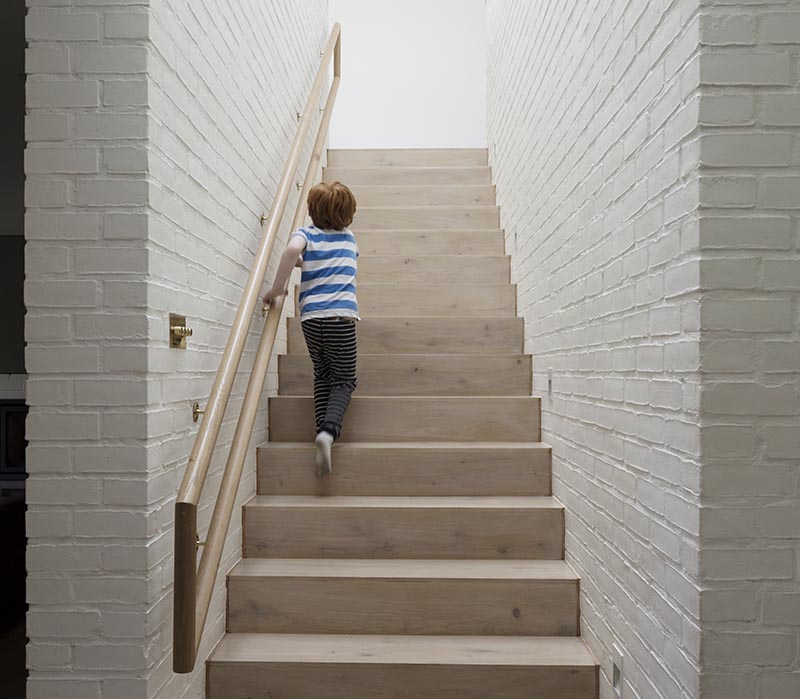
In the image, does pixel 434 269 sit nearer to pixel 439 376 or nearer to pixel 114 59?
pixel 439 376

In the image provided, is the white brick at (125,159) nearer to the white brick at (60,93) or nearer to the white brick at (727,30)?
the white brick at (60,93)

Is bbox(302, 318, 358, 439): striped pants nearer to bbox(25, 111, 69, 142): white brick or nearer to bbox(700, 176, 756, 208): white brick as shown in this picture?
bbox(25, 111, 69, 142): white brick

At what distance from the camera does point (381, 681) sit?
7.59ft

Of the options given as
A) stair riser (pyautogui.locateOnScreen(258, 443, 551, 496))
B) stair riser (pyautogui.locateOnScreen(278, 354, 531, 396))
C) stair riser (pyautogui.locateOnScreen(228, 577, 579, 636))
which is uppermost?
stair riser (pyautogui.locateOnScreen(278, 354, 531, 396))

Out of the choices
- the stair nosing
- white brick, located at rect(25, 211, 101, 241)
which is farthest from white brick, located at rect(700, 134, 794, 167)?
the stair nosing

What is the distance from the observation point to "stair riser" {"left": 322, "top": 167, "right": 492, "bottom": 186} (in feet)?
16.5

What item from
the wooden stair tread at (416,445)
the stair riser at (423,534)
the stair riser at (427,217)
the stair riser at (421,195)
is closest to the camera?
the stair riser at (423,534)

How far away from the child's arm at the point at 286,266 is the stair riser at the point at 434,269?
3.54 feet

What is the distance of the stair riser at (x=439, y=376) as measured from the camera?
3490 mm

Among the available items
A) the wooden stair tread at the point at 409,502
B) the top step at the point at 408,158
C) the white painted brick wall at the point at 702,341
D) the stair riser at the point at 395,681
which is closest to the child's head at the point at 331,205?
the wooden stair tread at the point at 409,502

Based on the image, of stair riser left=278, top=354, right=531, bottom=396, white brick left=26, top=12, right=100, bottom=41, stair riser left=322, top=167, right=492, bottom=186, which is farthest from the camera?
stair riser left=322, top=167, right=492, bottom=186

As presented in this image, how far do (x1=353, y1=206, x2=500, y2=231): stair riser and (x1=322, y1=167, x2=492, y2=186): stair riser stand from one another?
1.48 ft

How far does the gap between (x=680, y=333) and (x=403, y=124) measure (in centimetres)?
498

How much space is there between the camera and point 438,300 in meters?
3.95
